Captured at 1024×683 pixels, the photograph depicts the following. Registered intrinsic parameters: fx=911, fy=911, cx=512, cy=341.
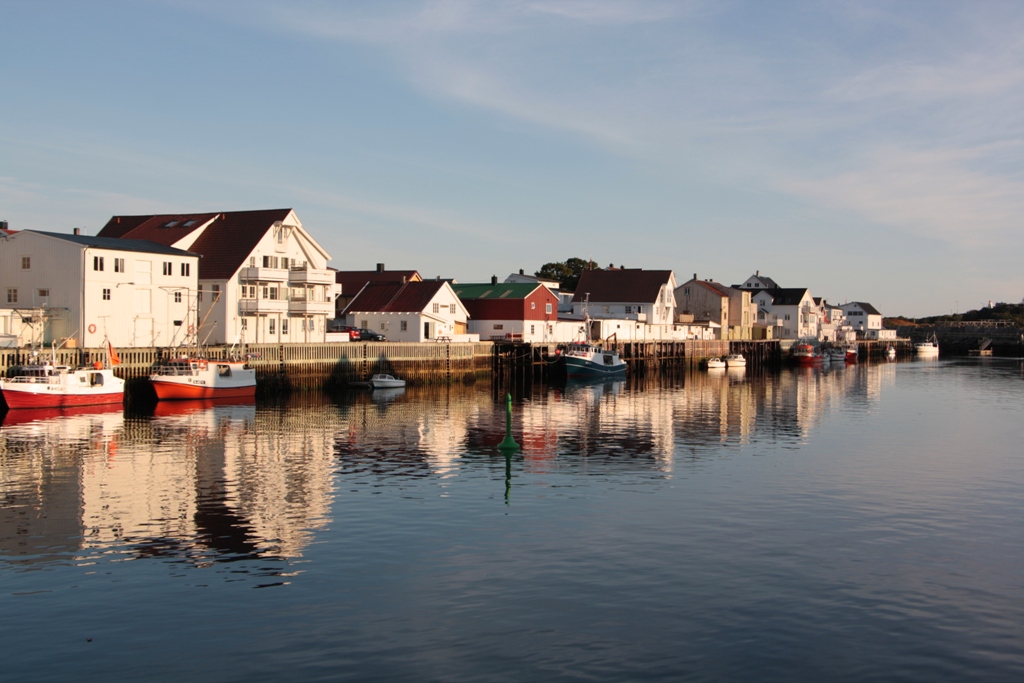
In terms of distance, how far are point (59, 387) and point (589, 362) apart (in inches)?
2023

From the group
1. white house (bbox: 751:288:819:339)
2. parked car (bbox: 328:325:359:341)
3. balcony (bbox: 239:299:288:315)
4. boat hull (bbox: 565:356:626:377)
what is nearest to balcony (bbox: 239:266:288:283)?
balcony (bbox: 239:299:288:315)

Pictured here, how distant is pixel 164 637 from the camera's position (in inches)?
655

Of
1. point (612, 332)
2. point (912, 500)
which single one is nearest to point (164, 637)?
point (912, 500)

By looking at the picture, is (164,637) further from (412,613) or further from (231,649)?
(412,613)

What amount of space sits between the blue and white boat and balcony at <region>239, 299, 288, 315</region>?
29780 millimetres

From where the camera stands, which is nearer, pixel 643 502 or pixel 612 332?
pixel 643 502

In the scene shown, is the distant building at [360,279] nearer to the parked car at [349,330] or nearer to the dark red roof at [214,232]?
the parked car at [349,330]

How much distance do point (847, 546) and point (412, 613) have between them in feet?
39.5

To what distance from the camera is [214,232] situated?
75125 millimetres

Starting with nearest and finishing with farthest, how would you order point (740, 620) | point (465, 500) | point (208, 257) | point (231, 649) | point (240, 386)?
point (231, 649) → point (740, 620) → point (465, 500) → point (240, 386) → point (208, 257)

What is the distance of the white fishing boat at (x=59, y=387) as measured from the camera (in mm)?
49875

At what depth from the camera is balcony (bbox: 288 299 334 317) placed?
75250mm

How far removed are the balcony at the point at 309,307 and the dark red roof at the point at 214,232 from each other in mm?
5989

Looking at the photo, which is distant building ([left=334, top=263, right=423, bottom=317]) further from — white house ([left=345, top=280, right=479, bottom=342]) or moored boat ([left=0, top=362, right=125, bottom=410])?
moored boat ([left=0, top=362, right=125, bottom=410])
